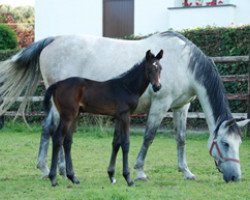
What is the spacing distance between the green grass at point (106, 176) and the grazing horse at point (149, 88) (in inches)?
14.1

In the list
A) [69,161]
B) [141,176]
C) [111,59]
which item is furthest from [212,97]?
[69,161]

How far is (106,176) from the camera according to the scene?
7.80 meters

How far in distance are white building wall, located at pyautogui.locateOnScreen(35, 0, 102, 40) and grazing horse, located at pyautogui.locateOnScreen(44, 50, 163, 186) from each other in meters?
12.2

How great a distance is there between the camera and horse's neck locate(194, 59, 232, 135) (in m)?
7.58

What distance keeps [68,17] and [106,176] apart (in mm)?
12440

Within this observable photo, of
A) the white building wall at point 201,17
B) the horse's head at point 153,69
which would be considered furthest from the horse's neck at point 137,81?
the white building wall at point 201,17

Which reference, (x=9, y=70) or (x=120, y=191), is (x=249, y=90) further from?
(x=120, y=191)

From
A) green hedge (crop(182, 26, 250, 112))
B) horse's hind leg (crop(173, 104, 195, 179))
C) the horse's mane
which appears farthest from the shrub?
the horse's mane

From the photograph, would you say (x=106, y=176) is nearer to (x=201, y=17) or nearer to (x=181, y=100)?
(x=181, y=100)

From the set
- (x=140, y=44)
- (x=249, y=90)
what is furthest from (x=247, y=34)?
(x=140, y=44)

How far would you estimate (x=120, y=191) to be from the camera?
624 cm

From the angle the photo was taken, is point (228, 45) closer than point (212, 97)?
No

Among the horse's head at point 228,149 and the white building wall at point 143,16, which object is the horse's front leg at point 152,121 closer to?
the horse's head at point 228,149

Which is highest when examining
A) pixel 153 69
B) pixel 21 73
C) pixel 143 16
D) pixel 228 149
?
pixel 153 69
